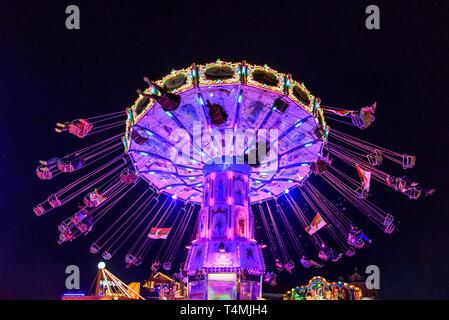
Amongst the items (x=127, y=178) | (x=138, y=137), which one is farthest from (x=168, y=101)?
(x=127, y=178)

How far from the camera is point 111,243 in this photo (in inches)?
1328

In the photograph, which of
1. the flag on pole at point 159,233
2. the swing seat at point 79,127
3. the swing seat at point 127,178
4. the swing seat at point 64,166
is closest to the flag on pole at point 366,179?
the swing seat at point 127,178

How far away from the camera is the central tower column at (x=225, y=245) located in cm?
1689

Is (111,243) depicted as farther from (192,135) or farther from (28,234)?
(192,135)

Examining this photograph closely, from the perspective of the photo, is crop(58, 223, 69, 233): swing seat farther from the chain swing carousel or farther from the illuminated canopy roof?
the illuminated canopy roof

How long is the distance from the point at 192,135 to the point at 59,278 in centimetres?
1503

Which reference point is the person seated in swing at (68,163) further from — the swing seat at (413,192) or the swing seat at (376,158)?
the swing seat at (413,192)

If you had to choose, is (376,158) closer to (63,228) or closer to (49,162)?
(49,162)

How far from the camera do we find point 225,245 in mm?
17656

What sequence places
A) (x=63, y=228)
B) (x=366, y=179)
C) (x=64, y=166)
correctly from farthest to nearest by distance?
(x=63, y=228) < (x=366, y=179) < (x=64, y=166)

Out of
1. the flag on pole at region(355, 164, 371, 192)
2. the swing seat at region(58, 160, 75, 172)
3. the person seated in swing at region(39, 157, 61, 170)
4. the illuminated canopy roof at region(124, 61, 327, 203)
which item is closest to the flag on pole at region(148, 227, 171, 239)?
the illuminated canopy roof at region(124, 61, 327, 203)

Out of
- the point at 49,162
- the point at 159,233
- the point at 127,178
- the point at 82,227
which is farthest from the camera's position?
the point at 159,233

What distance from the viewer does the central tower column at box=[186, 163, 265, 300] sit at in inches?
665

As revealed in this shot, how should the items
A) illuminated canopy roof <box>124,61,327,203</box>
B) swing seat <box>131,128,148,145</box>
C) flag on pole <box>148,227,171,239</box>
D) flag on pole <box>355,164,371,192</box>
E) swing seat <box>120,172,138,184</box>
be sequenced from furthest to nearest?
1. flag on pole <box>148,227,171,239</box>
2. swing seat <box>120,172,138,184</box>
3. swing seat <box>131,128,148,145</box>
4. illuminated canopy roof <box>124,61,327,203</box>
5. flag on pole <box>355,164,371,192</box>
